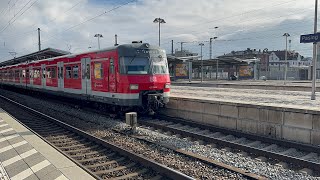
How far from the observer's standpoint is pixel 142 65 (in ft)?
41.6

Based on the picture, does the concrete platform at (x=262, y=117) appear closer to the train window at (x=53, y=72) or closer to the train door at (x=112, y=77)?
the train door at (x=112, y=77)

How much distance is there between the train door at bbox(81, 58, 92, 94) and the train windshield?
10.2 ft

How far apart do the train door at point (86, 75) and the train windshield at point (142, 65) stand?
3099 mm

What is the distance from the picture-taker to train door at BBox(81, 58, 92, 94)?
14.7 metres

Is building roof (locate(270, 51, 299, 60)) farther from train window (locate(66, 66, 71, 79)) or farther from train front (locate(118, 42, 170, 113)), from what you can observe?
train front (locate(118, 42, 170, 113))

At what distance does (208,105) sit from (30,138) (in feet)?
22.5

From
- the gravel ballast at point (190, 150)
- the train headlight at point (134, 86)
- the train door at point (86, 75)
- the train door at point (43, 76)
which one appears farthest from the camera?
the train door at point (43, 76)

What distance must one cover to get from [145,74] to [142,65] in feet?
1.40

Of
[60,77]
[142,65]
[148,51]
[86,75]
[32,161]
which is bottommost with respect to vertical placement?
[32,161]

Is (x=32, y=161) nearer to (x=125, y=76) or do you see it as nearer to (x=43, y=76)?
(x=125, y=76)

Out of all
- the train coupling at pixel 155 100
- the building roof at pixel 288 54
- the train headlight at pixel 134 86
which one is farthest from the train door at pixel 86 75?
the building roof at pixel 288 54

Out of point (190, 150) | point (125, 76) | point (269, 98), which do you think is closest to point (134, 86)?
point (125, 76)

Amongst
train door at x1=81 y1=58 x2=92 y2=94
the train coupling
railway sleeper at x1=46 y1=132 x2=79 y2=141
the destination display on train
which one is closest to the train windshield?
the destination display on train

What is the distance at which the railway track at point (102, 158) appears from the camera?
6180 millimetres
